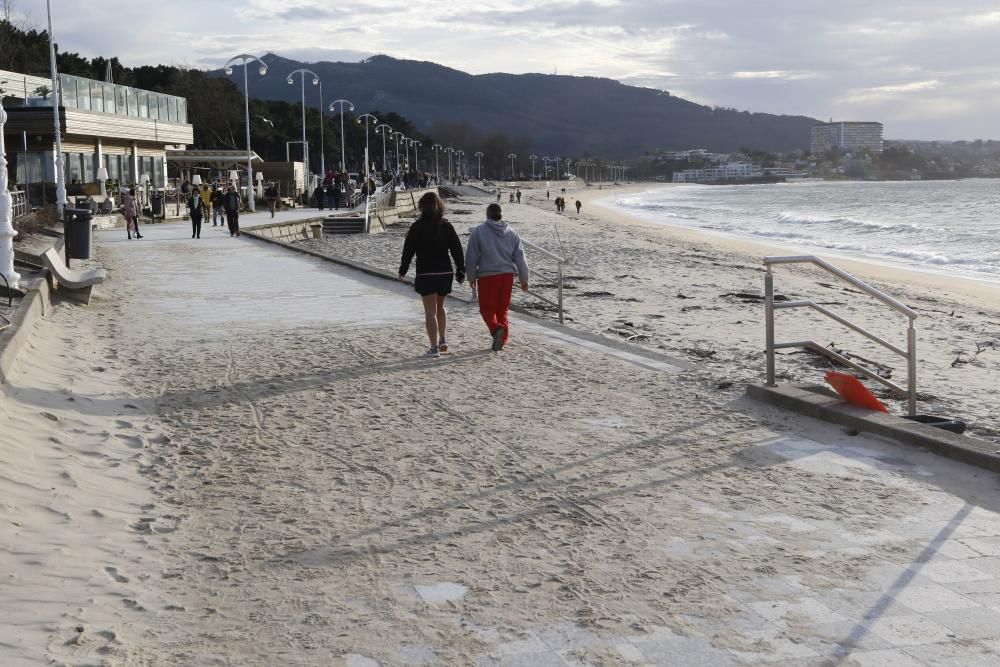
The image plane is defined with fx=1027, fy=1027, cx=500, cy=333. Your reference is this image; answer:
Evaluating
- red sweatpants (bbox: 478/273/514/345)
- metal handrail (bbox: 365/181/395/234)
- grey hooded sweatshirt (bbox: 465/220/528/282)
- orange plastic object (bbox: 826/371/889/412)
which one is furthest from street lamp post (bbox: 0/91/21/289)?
metal handrail (bbox: 365/181/395/234)

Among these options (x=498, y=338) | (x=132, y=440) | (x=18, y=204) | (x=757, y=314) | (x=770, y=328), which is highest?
(x=18, y=204)

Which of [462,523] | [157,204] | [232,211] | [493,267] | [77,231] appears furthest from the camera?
[157,204]

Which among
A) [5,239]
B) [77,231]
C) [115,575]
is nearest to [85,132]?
[77,231]

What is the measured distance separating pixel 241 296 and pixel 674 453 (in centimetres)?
897

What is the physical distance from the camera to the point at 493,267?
9.91m

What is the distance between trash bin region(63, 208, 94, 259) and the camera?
1714 centimetres

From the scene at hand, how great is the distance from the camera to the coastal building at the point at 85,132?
35.9 m

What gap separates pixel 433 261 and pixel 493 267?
2.09 ft

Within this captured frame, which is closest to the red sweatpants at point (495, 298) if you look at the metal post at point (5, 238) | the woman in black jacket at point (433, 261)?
the woman in black jacket at point (433, 261)

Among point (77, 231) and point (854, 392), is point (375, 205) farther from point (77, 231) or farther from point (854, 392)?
point (854, 392)

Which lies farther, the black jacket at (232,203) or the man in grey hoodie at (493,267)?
the black jacket at (232,203)

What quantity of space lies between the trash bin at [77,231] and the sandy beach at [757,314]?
637 centimetres

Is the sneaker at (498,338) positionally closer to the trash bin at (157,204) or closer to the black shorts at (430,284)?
the black shorts at (430,284)

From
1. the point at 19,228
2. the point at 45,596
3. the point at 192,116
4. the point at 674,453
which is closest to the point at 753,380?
the point at 674,453
